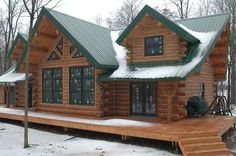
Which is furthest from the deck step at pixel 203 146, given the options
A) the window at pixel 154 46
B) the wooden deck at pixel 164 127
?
the window at pixel 154 46

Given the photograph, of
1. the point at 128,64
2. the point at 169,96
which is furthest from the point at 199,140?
the point at 128,64

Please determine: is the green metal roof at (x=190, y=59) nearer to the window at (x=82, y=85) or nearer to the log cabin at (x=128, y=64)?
the log cabin at (x=128, y=64)

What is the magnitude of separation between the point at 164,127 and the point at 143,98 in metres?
3.41

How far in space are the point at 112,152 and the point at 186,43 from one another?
21.5 feet

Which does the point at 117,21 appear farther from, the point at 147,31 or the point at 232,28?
the point at 147,31

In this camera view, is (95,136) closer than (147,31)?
Yes

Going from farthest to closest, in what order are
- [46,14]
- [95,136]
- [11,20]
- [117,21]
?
1. [117,21]
2. [11,20]
3. [46,14]
4. [95,136]

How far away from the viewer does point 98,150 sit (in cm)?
1159

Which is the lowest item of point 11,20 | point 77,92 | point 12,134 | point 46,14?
point 12,134

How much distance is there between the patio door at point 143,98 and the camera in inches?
601

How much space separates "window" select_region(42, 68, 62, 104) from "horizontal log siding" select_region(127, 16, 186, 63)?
446 cm

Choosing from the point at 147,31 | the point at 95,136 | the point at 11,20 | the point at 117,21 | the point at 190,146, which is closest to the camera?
the point at 190,146

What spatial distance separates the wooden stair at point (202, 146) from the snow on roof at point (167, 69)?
9.60ft

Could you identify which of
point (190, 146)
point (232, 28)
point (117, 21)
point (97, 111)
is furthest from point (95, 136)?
point (117, 21)
